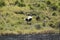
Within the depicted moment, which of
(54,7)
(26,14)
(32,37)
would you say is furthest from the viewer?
(54,7)

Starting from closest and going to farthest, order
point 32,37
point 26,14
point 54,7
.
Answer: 1. point 32,37
2. point 26,14
3. point 54,7

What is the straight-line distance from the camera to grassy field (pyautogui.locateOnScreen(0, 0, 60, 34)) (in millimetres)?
21938

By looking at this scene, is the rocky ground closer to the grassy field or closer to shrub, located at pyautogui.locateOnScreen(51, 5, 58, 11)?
the grassy field

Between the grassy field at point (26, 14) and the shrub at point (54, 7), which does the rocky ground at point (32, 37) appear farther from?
the shrub at point (54, 7)

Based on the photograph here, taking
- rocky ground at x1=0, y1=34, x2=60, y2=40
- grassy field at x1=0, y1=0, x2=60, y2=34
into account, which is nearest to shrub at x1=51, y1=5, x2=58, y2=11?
grassy field at x1=0, y1=0, x2=60, y2=34

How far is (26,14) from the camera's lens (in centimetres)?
2475

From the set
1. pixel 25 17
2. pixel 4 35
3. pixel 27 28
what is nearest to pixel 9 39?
pixel 4 35

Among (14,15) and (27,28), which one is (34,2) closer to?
(14,15)

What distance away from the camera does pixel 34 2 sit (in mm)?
27141

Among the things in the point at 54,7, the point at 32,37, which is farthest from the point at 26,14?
the point at 32,37

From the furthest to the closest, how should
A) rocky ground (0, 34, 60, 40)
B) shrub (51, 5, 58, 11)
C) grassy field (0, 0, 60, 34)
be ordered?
1. shrub (51, 5, 58, 11)
2. grassy field (0, 0, 60, 34)
3. rocky ground (0, 34, 60, 40)

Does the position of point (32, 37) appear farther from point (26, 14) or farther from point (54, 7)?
point (54, 7)

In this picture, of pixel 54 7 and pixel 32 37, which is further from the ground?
pixel 32 37

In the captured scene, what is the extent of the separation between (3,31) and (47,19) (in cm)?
491
